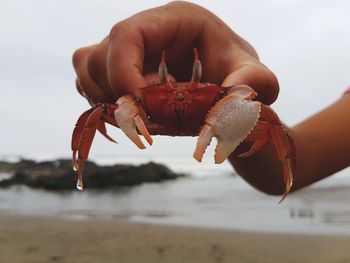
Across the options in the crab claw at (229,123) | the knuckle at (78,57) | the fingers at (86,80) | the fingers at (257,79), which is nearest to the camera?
the crab claw at (229,123)

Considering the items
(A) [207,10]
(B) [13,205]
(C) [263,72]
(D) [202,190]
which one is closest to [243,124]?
(C) [263,72]

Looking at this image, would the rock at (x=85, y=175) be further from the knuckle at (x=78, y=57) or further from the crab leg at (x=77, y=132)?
the crab leg at (x=77, y=132)

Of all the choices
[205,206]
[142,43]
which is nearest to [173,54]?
[142,43]

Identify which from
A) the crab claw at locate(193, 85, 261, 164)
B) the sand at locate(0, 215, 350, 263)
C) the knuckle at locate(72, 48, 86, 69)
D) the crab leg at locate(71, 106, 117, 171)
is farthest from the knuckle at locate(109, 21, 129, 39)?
the sand at locate(0, 215, 350, 263)

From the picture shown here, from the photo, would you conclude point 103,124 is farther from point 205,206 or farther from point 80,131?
point 205,206

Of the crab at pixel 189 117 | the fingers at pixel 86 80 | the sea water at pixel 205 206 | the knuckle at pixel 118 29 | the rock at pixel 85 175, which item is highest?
the knuckle at pixel 118 29

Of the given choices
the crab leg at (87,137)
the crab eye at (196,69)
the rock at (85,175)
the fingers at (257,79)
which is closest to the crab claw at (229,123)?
the fingers at (257,79)
